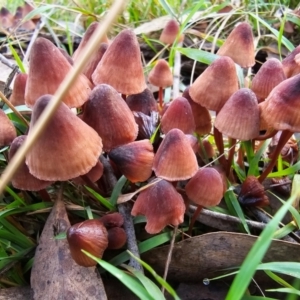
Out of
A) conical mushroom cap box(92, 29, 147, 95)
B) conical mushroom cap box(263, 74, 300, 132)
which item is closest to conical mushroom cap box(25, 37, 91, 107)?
conical mushroom cap box(92, 29, 147, 95)

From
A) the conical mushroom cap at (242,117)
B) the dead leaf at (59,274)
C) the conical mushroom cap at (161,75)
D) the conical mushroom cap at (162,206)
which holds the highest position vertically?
the conical mushroom cap at (242,117)

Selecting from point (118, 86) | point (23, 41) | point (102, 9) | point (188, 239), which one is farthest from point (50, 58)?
point (102, 9)

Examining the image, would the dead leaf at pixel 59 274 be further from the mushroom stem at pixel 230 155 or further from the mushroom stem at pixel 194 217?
the mushroom stem at pixel 230 155

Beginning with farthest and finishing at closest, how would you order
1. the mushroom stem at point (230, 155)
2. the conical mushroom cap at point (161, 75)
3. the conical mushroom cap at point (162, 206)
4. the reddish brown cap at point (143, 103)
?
the conical mushroom cap at point (161, 75)
the reddish brown cap at point (143, 103)
the mushroom stem at point (230, 155)
the conical mushroom cap at point (162, 206)

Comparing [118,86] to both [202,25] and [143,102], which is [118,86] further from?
[202,25]

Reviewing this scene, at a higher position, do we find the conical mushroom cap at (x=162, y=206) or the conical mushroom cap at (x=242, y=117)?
the conical mushroom cap at (x=242, y=117)

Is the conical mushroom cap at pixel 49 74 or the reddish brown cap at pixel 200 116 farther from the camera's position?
the reddish brown cap at pixel 200 116

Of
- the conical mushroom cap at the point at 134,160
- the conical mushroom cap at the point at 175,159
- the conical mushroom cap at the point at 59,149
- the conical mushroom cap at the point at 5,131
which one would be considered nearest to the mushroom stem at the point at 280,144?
the conical mushroom cap at the point at 175,159

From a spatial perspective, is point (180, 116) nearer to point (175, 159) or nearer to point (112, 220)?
point (175, 159)
